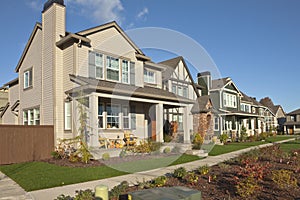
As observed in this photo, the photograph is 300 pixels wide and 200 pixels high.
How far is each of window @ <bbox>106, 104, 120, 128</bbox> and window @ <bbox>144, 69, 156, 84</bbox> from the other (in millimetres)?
4527

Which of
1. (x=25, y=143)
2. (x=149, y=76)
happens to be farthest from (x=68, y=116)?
(x=149, y=76)

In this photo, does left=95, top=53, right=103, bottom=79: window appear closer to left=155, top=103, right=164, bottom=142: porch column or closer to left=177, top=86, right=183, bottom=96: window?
left=155, top=103, right=164, bottom=142: porch column

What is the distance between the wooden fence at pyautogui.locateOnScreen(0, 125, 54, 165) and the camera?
12.7 meters

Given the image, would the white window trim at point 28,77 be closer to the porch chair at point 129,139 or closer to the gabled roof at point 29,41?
the gabled roof at point 29,41

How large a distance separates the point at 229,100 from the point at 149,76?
18.2 m

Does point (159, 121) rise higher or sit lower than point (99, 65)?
lower

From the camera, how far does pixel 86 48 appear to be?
1499 centimetres

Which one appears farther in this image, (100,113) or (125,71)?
(125,71)

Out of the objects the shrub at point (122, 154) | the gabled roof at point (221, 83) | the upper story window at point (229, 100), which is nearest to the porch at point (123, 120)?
the shrub at point (122, 154)

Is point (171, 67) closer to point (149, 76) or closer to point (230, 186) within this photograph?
point (149, 76)

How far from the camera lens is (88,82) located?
1307 cm

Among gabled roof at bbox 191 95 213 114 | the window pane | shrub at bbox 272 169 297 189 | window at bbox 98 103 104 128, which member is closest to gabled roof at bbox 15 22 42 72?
the window pane

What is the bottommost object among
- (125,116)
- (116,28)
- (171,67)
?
(125,116)

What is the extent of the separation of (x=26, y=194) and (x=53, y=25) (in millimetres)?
11313
